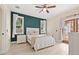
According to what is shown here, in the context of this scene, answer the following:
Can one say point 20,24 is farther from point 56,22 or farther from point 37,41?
point 56,22

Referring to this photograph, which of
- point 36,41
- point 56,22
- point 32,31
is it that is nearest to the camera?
point 56,22

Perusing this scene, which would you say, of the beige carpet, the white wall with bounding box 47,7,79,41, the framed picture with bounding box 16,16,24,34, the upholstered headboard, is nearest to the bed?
the upholstered headboard

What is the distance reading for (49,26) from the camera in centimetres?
339

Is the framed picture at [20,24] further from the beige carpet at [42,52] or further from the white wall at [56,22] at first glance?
the white wall at [56,22]

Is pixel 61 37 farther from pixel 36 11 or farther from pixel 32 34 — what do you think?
pixel 32 34

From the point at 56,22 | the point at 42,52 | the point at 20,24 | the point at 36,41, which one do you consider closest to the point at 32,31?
the point at 36,41

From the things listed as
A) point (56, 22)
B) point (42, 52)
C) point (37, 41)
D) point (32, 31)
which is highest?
point (56, 22)

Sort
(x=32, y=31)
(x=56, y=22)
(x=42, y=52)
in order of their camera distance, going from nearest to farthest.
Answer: (x=56, y=22), (x=42, y=52), (x=32, y=31)

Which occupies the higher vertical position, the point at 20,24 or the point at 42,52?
the point at 20,24

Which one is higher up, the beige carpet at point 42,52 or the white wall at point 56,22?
the white wall at point 56,22

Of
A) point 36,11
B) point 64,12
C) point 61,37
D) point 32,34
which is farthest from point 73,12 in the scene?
point 32,34

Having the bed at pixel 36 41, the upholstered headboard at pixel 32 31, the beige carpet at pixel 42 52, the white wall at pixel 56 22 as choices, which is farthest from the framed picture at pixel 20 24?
the white wall at pixel 56 22

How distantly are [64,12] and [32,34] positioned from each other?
227 cm
